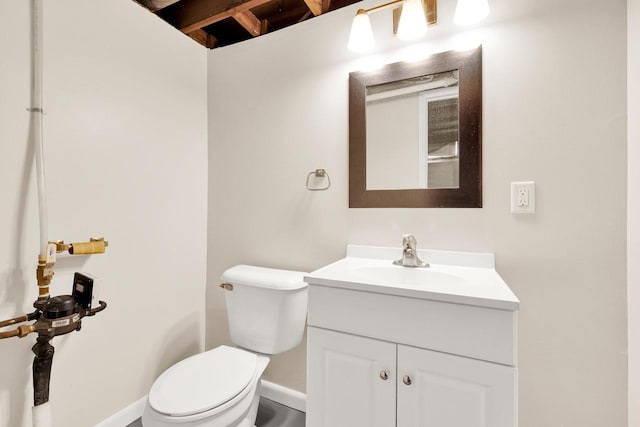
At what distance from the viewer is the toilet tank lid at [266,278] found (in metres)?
1.34

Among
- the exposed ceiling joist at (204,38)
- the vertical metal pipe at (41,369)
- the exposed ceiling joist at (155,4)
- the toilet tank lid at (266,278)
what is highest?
the exposed ceiling joist at (204,38)

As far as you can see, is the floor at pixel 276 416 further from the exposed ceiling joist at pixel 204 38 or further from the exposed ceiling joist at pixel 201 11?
the exposed ceiling joist at pixel 204 38

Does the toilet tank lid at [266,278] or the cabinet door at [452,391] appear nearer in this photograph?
the cabinet door at [452,391]

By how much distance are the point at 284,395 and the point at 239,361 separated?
0.49m

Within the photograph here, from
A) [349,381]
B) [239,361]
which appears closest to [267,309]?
[239,361]

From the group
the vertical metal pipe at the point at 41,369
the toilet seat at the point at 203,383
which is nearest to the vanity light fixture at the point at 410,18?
the toilet seat at the point at 203,383

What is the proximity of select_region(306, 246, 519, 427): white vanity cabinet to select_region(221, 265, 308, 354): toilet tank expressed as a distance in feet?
1.16

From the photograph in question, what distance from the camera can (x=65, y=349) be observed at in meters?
1.21

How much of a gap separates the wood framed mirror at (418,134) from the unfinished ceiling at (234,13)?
58 centimetres

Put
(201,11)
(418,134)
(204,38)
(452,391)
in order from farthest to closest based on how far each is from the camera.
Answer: (204,38), (201,11), (418,134), (452,391)

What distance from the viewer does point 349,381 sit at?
0.96 metres

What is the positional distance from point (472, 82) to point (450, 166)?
1.16 feet

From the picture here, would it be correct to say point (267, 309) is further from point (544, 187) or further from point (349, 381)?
point (544, 187)

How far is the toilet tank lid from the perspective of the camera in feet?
4.41
